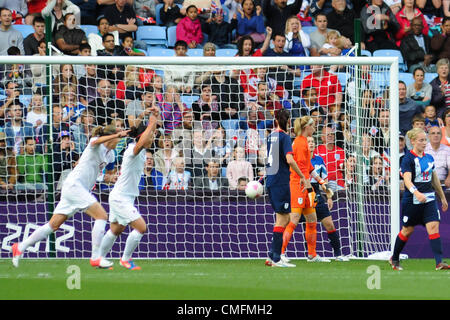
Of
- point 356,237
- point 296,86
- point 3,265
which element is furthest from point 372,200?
point 3,265

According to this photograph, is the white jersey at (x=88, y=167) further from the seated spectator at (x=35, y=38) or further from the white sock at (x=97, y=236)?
the seated spectator at (x=35, y=38)

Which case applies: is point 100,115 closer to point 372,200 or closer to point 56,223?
point 56,223

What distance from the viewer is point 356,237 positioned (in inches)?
524

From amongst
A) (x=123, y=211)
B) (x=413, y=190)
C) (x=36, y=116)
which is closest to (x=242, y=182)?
(x=123, y=211)

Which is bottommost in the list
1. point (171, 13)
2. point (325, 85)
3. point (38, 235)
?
point (38, 235)

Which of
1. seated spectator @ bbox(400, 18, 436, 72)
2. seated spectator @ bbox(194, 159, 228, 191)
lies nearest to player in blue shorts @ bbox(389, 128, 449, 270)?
seated spectator @ bbox(194, 159, 228, 191)

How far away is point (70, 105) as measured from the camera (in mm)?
13445

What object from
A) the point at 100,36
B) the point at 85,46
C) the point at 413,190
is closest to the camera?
the point at 413,190

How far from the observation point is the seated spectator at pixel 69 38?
15672mm

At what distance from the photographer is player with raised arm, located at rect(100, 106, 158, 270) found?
35.4 feet

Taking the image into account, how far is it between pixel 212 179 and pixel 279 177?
A: 211 centimetres

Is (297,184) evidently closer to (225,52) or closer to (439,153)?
(439,153)

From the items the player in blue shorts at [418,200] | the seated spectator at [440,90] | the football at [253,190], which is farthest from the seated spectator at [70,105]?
the seated spectator at [440,90]

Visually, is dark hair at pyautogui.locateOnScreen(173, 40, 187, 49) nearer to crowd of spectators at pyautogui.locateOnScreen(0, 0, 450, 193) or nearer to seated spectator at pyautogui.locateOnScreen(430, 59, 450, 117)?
crowd of spectators at pyautogui.locateOnScreen(0, 0, 450, 193)
